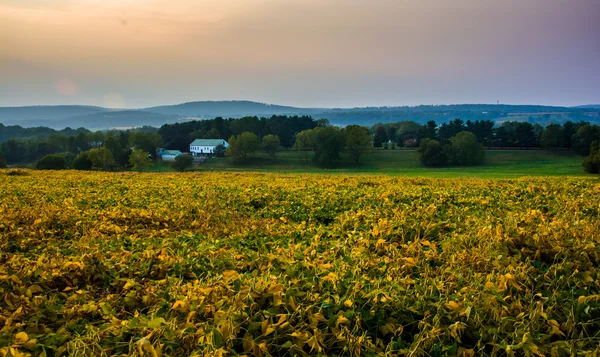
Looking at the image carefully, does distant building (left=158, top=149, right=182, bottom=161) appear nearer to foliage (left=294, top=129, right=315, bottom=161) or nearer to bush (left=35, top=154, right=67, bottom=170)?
foliage (left=294, top=129, right=315, bottom=161)

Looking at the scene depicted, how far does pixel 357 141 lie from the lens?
101 meters

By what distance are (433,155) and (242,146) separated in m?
48.6

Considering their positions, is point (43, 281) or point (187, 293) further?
point (43, 281)

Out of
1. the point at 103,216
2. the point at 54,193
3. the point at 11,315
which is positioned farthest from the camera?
the point at 54,193

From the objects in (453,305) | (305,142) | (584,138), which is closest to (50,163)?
(305,142)

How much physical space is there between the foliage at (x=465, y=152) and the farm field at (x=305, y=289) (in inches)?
3663

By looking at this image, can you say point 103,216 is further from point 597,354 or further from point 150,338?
point 597,354

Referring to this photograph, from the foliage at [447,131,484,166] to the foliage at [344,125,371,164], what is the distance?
19.8 metres

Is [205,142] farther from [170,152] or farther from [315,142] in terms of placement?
[315,142]

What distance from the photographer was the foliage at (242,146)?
110 metres

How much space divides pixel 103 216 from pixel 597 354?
31.7 feet

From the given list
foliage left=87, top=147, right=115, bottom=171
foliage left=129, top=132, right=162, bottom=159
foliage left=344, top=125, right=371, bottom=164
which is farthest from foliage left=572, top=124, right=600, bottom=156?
foliage left=129, top=132, right=162, bottom=159

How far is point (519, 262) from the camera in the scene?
5.84 metres

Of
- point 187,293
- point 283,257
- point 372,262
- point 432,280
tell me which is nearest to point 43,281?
point 187,293
